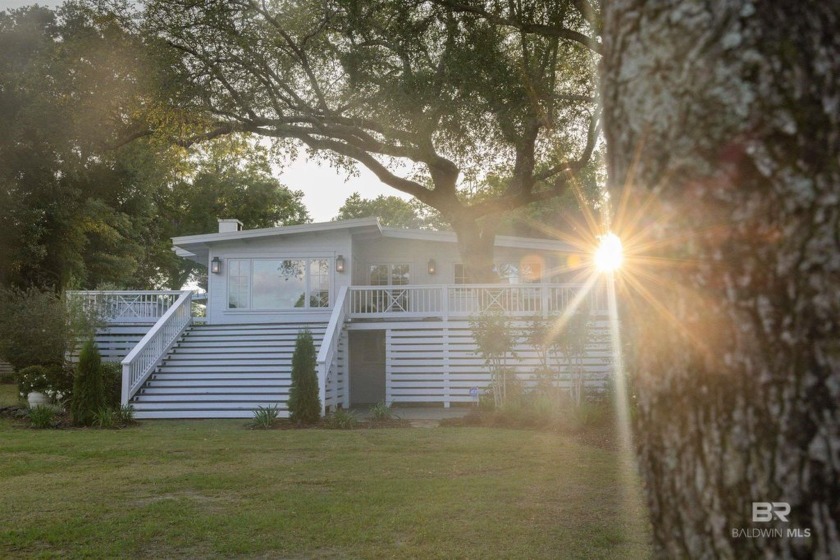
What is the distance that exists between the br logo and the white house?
12.6m

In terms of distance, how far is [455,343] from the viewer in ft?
55.1

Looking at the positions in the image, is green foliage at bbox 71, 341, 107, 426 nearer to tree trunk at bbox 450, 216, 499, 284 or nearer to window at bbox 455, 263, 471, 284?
tree trunk at bbox 450, 216, 499, 284

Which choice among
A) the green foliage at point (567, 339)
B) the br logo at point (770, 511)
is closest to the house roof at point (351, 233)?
the green foliage at point (567, 339)

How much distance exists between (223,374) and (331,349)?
2.57m

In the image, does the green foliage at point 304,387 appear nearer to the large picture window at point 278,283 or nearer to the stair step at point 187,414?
the stair step at point 187,414

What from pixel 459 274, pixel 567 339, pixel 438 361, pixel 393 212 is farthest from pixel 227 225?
pixel 393 212

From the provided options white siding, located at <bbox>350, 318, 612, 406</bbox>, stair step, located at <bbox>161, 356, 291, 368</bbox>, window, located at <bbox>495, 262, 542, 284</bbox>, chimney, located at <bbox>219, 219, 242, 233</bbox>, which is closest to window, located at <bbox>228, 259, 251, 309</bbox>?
chimney, located at <bbox>219, 219, 242, 233</bbox>

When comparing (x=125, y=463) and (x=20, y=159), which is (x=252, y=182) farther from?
(x=125, y=463)

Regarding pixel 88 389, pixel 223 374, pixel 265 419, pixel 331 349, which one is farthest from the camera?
pixel 223 374

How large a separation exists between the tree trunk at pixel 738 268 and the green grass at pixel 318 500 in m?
3.24

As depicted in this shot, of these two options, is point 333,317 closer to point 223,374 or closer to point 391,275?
point 223,374

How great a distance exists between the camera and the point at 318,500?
20.7 ft

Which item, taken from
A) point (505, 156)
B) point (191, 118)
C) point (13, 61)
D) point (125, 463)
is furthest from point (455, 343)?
point (13, 61)

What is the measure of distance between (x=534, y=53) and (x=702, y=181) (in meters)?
15.5
